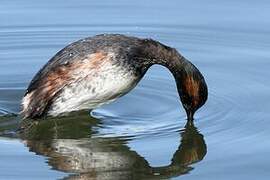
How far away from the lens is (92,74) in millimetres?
10641

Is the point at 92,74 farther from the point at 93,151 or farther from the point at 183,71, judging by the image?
the point at 183,71

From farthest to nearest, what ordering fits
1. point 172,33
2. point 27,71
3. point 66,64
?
point 172,33
point 27,71
point 66,64

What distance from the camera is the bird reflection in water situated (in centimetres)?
982

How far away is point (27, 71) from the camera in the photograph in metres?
13.0

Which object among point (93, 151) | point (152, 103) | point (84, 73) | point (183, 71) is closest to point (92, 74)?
point (84, 73)

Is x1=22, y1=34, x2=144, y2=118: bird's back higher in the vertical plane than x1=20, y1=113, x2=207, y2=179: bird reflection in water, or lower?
higher

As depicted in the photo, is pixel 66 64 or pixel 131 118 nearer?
pixel 66 64

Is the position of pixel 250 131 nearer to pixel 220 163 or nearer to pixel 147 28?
pixel 220 163

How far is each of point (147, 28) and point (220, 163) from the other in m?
4.51

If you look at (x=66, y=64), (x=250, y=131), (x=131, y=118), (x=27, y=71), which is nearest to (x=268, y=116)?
(x=250, y=131)

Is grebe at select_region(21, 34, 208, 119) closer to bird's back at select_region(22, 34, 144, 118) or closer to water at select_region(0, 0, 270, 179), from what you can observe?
bird's back at select_region(22, 34, 144, 118)

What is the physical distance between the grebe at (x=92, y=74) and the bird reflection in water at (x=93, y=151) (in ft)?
0.96

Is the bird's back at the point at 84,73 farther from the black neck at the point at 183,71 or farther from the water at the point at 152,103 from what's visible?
the water at the point at 152,103

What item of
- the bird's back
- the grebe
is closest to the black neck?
the grebe
